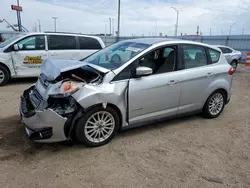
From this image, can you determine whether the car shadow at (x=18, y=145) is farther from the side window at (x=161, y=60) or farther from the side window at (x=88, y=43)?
the side window at (x=88, y=43)

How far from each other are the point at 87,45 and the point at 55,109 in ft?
18.4

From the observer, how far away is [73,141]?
345 cm

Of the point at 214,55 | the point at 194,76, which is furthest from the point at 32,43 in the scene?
the point at 214,55

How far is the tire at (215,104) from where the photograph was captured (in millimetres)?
4453

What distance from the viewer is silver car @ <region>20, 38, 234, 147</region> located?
301 cm

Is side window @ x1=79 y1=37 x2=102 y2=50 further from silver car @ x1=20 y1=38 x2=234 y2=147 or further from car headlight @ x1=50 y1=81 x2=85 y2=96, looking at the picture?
car headlight @ x1=50 y1=81 x2=85 y2=96

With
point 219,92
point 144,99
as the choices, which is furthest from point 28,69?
point 219,92

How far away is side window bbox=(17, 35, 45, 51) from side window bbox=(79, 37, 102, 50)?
4.46 ft

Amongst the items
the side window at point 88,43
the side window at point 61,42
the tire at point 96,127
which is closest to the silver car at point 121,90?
the tire at point 96,127

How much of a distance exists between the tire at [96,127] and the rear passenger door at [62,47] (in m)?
5.02

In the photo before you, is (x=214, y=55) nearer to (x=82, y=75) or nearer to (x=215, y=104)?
(x=215, y=104)

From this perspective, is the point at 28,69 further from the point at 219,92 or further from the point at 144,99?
the point at 219,92

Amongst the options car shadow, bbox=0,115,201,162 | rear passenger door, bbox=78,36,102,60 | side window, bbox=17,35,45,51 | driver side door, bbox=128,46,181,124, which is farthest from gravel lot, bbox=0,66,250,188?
rear passenger door, bbox=78,36,102,60

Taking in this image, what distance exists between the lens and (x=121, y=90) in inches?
130
